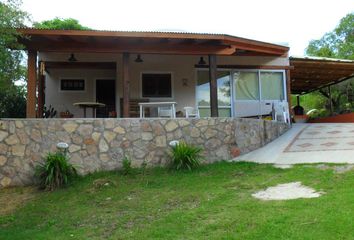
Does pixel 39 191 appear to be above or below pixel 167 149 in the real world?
below

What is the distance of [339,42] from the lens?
31.6 metres

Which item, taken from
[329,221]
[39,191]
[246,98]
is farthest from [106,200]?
[246,98]

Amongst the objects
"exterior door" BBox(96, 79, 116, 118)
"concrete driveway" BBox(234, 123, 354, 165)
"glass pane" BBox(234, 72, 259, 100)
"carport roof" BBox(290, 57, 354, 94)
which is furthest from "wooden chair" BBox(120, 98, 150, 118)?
"carport roof" BBox(290, 57, 354, 94)

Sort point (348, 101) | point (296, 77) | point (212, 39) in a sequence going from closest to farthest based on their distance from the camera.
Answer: point (212, 39) < point (296, 77) < point (348, 101)

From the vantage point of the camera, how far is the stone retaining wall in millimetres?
9102

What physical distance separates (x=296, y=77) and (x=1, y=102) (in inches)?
496

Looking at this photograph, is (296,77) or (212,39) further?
(296,77)

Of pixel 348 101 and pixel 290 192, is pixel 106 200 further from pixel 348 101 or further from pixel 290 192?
pixel 348 101

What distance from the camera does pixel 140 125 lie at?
32.1 feet

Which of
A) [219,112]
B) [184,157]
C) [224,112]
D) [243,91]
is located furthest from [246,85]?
[184,157]

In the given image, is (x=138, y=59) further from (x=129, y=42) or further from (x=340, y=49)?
(x=340, y=49)

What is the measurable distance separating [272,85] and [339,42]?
19.8 meters

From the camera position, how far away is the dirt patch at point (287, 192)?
6.43 metres

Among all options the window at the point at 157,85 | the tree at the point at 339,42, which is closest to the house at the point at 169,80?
the window at the point at 157,85
